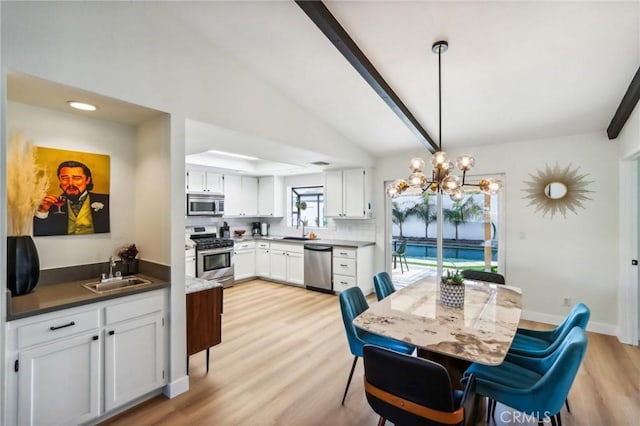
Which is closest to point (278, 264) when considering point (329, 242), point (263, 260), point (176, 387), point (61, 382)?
point (263, 260)

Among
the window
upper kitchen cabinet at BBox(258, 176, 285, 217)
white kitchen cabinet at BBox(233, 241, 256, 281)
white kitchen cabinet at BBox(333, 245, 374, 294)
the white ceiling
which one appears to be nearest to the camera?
the white ceiling

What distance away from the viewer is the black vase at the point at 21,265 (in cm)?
194

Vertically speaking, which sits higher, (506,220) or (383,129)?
(383,129)

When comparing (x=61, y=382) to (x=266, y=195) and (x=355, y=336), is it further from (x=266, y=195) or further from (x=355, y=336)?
(x=266, y=195)

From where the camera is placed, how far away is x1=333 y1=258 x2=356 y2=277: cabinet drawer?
197 inches

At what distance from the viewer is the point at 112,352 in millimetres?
2084

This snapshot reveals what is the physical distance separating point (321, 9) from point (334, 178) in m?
3.53

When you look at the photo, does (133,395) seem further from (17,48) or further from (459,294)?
(459,294)

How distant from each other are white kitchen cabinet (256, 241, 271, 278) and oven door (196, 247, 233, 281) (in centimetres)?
71

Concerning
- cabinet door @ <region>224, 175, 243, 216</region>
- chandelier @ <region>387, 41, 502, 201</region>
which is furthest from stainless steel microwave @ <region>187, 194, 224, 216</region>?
chandelier @ <region>387, 41, 502, 201</region>

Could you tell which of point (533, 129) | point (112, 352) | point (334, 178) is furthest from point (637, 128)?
point (112, 352)

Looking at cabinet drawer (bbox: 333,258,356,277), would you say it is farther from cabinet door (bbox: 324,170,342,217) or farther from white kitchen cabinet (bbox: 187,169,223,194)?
white kitchen cabinet (bbox: 187,169,223,194)

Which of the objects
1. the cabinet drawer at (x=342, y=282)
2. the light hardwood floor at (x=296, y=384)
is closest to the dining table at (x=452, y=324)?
the light hardwood floor at (x=296, y=384)

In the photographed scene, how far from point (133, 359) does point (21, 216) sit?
1245 millimetres
